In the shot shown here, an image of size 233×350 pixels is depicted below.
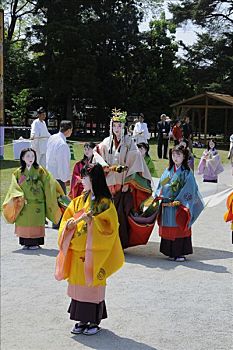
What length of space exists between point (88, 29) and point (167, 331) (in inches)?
1037

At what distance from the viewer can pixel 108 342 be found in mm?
4262

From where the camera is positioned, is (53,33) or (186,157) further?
(53,33)

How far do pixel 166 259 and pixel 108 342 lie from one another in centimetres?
250

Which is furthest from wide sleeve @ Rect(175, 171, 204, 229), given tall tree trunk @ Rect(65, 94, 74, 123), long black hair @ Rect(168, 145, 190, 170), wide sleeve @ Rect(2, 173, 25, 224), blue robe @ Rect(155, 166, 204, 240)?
tall tree trunk @ Rect(65, 94, 74, 123)

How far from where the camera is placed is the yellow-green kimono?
276 inches

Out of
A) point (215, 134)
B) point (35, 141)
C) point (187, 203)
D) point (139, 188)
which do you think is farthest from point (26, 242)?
point (215, 134)

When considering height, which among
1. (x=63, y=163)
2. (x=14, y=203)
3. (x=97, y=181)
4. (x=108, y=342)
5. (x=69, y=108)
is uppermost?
(x=69, y=108)

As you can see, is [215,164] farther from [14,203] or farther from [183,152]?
[14,203]

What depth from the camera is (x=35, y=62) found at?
1218 inches

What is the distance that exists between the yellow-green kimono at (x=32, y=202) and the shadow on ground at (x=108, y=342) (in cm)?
281

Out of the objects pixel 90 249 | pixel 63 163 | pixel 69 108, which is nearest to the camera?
pixel 90 249

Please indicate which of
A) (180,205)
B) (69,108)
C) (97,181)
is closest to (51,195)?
(180,205)

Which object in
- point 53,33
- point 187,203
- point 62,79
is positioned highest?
point 53,33

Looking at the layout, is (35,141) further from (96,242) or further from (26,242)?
(96,242)
